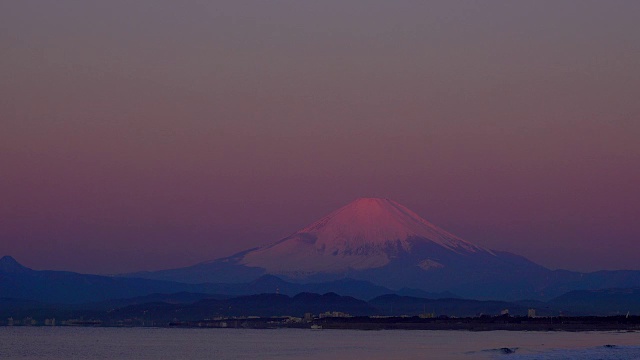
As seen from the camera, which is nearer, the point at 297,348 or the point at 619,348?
the point at 619,348

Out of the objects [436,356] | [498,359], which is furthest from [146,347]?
[498,359]

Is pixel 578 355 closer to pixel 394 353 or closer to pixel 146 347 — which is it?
pixel 394 353

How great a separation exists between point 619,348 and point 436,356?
1975 cm

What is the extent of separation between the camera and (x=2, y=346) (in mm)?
161750

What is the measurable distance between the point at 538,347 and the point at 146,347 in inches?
1959

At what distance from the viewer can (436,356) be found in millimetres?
123250

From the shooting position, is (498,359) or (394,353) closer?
(498,359)

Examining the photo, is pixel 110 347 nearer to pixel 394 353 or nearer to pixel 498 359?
pixel 394 353

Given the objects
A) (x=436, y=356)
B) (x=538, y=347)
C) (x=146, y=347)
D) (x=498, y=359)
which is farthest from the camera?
(x=146, y=347)

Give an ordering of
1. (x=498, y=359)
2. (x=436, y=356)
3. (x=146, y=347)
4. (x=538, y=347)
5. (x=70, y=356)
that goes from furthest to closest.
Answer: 1. (x=146, y=347)
2. (x=538, y=347)
3. (x=70, y=356)
4. (x=436, y=356)
5. (x=498, y=359)

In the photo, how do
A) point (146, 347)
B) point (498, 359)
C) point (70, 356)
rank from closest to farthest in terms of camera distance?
point (498, 359) → point (70, 356) → point (146, 347)

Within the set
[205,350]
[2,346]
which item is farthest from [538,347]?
[2,346]

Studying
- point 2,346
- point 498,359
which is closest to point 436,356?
point 498,359

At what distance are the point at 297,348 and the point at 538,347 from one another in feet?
95.7
